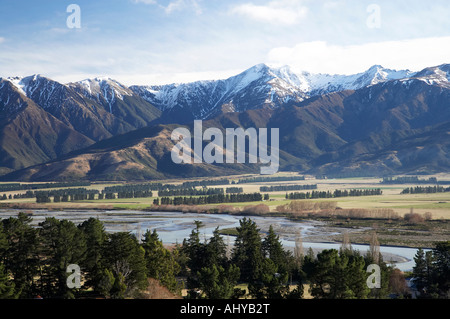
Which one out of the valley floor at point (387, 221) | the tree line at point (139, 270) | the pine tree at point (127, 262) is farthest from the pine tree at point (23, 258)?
the valley floor at point (387, 221)

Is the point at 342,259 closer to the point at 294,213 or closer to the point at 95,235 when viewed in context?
the point at 95,235

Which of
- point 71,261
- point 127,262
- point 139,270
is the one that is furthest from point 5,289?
point 139,270

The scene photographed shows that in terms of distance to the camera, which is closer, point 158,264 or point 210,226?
point 158,264

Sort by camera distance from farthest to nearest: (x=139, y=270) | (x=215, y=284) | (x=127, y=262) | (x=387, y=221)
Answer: (x=387, y=221), (x=127, y=262), (x=139, y=270), (x=215, y=284)

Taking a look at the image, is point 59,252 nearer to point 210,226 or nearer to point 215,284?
point 215,284

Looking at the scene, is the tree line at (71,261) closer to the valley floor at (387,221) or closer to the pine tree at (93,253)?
the pine tree at (93,253)

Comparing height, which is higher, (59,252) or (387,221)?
(387,221)

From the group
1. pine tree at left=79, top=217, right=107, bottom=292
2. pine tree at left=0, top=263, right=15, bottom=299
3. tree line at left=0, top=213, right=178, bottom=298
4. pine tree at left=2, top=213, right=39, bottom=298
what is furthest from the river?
pine tree at left=0, top=263, right=15, bottom=299
